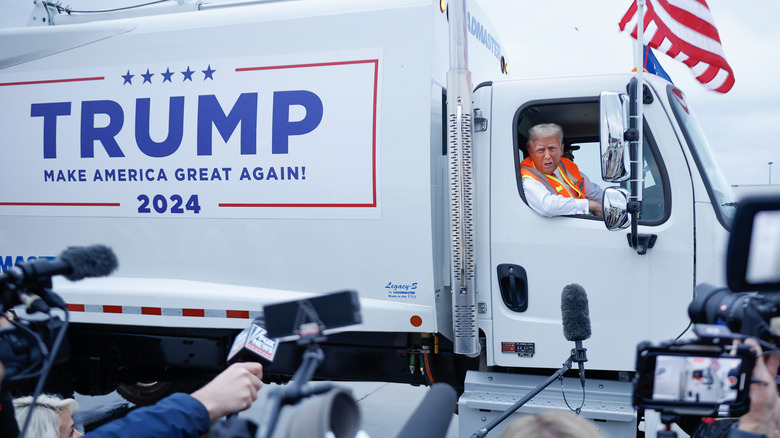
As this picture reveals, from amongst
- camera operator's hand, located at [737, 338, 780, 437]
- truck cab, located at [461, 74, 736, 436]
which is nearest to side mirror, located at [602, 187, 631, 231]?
truck cab, located at [461, 74, 736, 436]

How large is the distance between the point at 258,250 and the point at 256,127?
0.73 metres

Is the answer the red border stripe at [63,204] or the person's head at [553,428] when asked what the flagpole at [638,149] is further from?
the red border stripe at [63,204]

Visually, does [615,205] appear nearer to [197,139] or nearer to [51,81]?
[197,139]

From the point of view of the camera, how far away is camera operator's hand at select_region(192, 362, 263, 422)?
4.73ft

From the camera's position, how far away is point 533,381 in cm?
369

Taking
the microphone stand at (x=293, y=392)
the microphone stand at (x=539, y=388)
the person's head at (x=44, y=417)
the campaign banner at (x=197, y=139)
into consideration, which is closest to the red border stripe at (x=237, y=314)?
the campaign banner at (x=197, y=139)

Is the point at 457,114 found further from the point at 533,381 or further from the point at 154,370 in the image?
the point at 154,370

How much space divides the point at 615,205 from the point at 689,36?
1562 millimetres

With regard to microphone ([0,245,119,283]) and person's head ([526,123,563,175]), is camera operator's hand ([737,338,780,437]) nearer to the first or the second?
microphone ([0,245,119,283])

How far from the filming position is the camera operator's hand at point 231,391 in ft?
4.73

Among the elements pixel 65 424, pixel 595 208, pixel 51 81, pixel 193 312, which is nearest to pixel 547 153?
pixel 595 208

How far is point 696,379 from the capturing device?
4.45ft

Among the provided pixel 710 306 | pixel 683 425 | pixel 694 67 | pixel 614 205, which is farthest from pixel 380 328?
pixel 694 67

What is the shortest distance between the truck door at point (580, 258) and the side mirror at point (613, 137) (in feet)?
1.91
